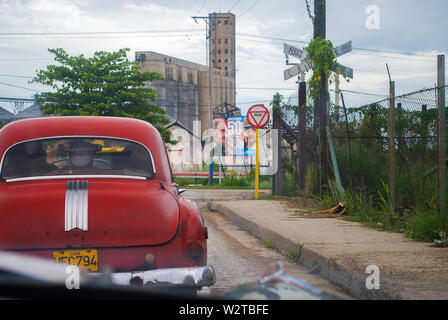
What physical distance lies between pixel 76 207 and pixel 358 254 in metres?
3.59

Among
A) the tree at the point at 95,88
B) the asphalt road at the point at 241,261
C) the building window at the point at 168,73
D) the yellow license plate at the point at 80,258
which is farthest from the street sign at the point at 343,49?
the building window at the point at 168,73

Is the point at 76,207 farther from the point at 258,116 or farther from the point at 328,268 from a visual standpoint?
the point at 258,116

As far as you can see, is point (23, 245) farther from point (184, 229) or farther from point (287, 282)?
point (287, 282)

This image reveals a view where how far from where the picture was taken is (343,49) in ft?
40.1

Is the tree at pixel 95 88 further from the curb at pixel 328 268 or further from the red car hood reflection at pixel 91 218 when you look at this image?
the red car hood reflection at pixel 91 218

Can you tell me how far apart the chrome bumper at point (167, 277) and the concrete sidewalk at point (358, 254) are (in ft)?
5.35

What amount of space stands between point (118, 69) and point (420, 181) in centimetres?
2549

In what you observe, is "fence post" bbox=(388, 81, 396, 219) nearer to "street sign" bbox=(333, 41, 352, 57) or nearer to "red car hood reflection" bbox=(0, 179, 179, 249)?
"street sign" bbox=(333, 41, 352, 57)

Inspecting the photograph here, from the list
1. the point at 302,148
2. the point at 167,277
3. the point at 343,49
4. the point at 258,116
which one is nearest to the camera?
the point at 167,277

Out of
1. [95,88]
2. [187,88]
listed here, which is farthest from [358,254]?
[187,88]

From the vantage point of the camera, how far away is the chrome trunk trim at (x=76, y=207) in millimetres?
3631

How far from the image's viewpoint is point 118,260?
369 cm

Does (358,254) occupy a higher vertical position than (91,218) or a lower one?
lower

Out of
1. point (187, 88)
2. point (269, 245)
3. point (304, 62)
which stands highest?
point (187, 88)
